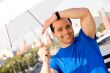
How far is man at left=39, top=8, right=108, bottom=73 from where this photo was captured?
7.30ft

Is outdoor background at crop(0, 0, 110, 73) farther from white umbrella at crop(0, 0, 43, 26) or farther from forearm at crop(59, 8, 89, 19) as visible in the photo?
forearm at crop(59, 8, 89, 19)

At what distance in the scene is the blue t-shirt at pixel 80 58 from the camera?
224 centimetres

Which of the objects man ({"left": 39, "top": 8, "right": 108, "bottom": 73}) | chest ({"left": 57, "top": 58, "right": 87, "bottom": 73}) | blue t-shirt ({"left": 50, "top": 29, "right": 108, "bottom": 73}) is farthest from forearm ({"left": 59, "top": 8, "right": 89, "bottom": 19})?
chest ({"left": 57, "top": 58, "right": 87, "bottom": 73})

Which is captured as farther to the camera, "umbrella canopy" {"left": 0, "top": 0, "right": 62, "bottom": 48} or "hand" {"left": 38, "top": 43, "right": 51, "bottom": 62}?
"umbrella canopy" {"left": 0, "top": 0, "right": 62, "bottom": 48}

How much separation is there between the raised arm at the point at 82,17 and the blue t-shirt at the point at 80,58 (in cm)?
5

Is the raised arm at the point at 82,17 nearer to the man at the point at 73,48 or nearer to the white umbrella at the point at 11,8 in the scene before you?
the man at the point at 73,48

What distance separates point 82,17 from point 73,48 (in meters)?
0.23

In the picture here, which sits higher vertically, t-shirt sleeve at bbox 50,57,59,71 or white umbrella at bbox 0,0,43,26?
white umbrella at bbox 0,0,43,26

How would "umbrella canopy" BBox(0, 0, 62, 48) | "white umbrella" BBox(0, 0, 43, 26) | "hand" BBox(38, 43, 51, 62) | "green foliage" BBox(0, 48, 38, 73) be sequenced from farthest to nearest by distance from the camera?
"green foliage" BBox(0, 48, 38, 73), "umbrella canopy" BBox(0, 0, 62, 48), "white umbrella" BBox(0, 0, 43, 26), "hand" BBox(38, 43, 51, 62)

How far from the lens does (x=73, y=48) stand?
7.63ft

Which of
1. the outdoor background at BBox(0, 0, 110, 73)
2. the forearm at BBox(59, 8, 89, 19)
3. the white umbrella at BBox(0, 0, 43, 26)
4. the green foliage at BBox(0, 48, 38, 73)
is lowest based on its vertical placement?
the green foliage at BBox(0, 48, 38, 73)

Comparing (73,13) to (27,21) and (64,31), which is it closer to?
(64,31)

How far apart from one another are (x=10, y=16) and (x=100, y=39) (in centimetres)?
195

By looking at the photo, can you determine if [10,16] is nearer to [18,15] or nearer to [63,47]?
[18,15]
